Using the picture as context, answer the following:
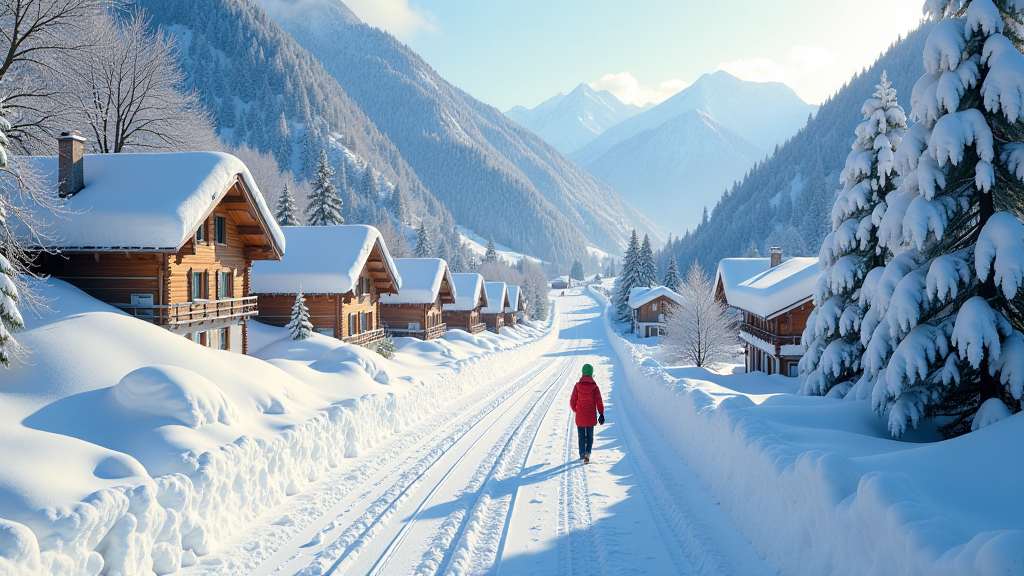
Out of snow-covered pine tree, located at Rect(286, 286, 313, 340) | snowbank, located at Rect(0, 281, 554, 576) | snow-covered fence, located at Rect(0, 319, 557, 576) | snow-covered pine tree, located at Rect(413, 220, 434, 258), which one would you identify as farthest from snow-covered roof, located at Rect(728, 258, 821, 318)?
snow-covered pine tree, located at Rect(413, 220, 434, 258)

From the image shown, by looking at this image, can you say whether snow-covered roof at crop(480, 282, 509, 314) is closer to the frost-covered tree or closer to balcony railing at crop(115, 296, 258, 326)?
the frost-covered tree

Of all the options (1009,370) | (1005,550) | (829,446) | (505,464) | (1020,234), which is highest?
(1020,234)

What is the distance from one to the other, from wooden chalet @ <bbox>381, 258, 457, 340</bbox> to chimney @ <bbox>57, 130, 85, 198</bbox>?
22.8m

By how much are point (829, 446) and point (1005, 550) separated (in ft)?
17.4

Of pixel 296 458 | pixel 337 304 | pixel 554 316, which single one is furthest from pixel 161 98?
pixel 554 316

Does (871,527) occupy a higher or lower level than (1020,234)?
lower

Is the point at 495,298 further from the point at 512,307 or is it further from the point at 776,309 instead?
the point at 776,309

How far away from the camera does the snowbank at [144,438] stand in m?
6.24

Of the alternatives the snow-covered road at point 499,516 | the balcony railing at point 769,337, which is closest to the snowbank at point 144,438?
the snow-covered road at point 499,516

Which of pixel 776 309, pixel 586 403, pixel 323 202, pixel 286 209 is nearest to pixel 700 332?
pixel 776 309

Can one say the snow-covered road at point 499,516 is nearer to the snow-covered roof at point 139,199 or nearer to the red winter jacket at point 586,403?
the red winter jacket at point 586,403

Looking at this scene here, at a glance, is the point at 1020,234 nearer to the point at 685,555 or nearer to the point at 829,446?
the point at 829,446

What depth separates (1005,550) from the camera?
3.74 meters

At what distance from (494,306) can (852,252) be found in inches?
1898
